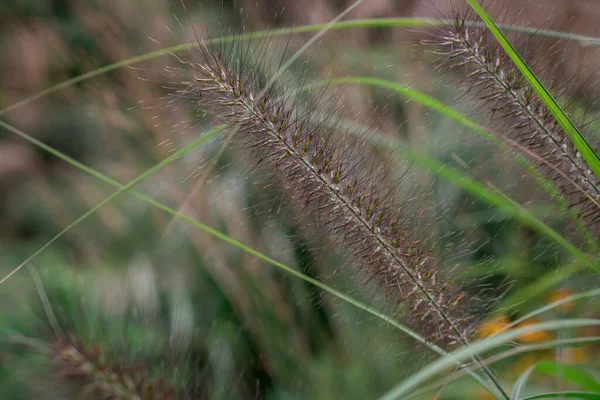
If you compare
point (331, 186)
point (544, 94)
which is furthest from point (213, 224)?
point (544, 94)

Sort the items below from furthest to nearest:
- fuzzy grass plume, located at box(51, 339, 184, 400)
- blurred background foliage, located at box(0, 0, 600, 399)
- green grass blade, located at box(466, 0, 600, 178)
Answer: blurred background foliage, located at box(0, 0, 600, 399) → fuzzy grass plume, located at box(51, 339, 184, 400) → green grass blade, located at box(466, 0, 600, 178)

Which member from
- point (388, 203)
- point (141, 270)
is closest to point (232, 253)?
point (141, 270)

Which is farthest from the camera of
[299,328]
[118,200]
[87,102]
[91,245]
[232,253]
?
[87,102]

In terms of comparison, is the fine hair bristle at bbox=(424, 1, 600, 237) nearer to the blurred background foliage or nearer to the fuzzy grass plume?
the blurred background foliage

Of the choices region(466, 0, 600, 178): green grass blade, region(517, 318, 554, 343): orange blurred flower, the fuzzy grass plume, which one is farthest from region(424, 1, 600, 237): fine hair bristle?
region(517, 318, 554, 343): orange blurred flower

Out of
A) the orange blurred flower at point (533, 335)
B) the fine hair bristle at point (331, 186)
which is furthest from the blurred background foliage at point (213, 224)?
the fine hair bristle at point (331, 186)

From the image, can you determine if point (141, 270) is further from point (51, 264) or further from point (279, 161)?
point (279, 161)

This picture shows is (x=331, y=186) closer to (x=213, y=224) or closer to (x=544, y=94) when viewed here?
(x=544, y=94)
